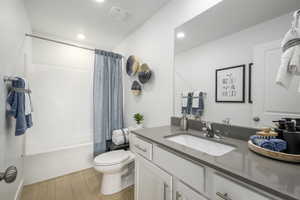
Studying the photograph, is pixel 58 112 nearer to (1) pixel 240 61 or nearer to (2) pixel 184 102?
(2) pixel 184 102

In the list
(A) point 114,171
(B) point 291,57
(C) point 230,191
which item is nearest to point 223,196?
(C) point 230,191

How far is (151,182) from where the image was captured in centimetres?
106

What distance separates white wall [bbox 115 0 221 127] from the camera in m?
1.33

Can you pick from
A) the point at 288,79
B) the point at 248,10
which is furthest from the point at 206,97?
the point at 248,10

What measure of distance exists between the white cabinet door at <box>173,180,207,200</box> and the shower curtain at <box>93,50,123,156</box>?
166 centimetres

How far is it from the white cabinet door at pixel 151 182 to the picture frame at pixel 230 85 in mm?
754

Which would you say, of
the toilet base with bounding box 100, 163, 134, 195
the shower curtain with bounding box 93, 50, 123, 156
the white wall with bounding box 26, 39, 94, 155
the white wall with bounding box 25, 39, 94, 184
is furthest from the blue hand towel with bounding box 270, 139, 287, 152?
the white wall with bounding box 26, 39, 94, 155

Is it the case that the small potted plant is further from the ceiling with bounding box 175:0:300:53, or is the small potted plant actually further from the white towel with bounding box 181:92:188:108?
the ceiling with bounding box 175:0:300:53

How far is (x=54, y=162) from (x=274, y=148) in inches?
102

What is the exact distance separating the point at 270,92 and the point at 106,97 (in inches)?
81.9

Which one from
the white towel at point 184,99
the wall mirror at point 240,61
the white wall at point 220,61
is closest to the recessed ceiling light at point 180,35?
the wall mirror at point 240,61

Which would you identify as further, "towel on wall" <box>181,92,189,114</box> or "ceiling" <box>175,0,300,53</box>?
"towel on wall" <box>181,92,189,114</box>

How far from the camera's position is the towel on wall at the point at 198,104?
123 centimetres

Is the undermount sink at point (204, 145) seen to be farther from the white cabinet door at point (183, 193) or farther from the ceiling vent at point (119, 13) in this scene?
the ceiling vent at point (119, 13)
